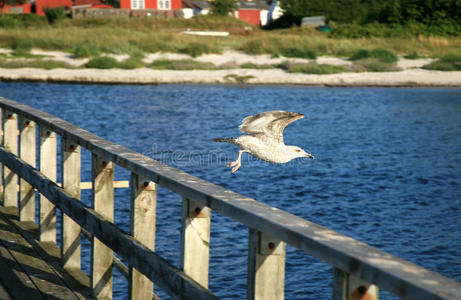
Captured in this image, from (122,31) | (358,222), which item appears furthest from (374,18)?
(358,222)

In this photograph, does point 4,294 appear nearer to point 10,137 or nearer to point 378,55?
point 10,137

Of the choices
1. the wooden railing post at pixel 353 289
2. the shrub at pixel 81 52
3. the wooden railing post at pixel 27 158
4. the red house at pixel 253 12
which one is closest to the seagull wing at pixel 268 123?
the wooden railing post at pixel 27 158

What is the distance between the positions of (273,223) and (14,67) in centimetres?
3889

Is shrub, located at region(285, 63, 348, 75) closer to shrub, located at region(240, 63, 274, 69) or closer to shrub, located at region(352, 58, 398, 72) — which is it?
shrub, located at region(352, 58, 398, 72)

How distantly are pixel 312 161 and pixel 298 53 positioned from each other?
24.5 meters

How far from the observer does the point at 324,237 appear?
2578mm

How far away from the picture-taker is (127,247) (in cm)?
421

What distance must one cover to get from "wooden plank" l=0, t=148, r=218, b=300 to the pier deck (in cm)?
52

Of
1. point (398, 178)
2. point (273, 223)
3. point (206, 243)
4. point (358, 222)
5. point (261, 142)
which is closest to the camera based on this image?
point (273, 223)

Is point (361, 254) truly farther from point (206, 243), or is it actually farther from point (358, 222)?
point (358, 222)

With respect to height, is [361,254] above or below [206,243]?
above

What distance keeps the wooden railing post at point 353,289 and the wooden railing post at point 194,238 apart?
1.18m

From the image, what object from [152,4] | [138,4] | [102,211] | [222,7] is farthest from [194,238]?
[222,7]

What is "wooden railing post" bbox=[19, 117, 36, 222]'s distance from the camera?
22.6 ft
